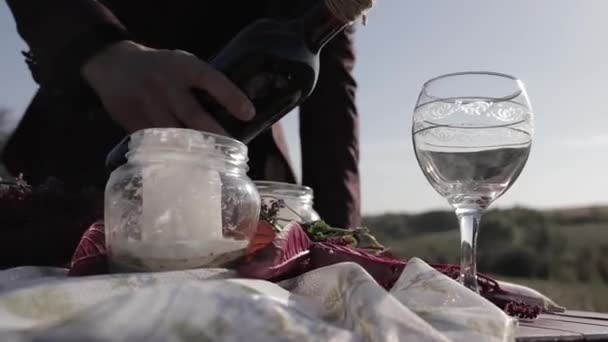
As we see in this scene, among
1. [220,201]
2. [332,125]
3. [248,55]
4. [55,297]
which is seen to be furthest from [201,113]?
[332,125]

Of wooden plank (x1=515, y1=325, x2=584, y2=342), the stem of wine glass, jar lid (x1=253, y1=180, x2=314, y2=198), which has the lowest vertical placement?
wooden plank (x1=515, y1=325, x2=584, y2=342)

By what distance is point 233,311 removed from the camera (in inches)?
10.9

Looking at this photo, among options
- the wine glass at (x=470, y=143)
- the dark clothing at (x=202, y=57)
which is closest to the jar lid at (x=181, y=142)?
the wine glass at (x=470, y=143)

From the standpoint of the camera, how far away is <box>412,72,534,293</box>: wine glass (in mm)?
483

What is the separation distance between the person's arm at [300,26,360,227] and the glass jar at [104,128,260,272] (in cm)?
76

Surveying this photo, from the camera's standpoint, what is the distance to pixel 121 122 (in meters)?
0.71

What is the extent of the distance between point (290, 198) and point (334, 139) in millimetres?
598

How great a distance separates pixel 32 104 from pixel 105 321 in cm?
101

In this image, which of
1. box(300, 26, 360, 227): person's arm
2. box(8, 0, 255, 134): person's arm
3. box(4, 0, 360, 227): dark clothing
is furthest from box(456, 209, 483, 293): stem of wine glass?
box(300, 26, 360, 227): person's arm

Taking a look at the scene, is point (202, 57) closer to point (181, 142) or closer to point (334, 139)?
point (334, 139)

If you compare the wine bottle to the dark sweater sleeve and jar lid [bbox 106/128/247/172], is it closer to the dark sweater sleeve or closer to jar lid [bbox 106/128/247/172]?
the dark sweater sleeve

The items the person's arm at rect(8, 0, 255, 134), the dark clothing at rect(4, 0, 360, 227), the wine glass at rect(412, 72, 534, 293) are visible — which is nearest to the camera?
the wine glass at rect(412, 72, 534, 293)

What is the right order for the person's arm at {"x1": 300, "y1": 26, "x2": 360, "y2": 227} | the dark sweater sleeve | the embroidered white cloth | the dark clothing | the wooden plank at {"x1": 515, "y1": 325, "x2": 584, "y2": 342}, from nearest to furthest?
the embroidered white cloth, the wooden plank at {"x1": 515, "y1": 325, "x2": 584, "y2": 342}, the dark sweater sleeve, the dark clothing, the person's arm at {"x1": 300, "y1": 26, "x2": 360, "y2": 227}

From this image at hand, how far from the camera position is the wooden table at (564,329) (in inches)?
15.3
